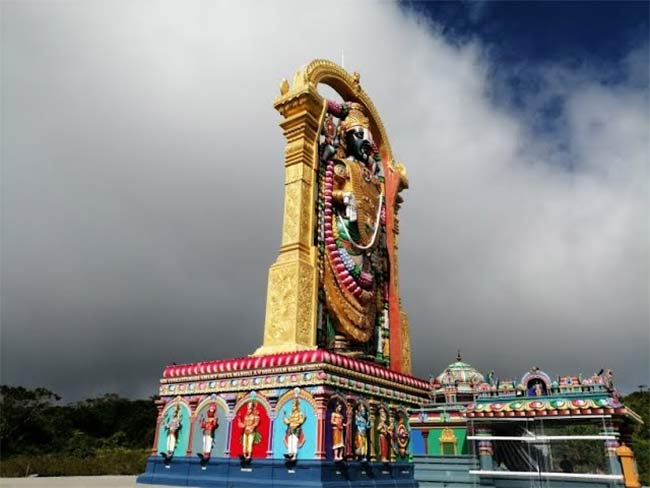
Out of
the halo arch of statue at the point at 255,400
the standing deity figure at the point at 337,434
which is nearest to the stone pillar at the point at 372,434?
the standing deity figure at the point at 337,434

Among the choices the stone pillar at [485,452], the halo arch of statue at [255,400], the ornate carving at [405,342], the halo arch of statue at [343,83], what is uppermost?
the halo arch of statue at [343,83]

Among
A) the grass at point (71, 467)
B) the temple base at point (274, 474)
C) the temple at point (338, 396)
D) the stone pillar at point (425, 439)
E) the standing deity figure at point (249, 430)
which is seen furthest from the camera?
the grass at point (71, 467)

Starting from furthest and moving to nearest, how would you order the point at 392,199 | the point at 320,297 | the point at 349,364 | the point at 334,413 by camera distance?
the point at 392,199 → the point at 320,297 → the point at 349,364 → the point at 334,413

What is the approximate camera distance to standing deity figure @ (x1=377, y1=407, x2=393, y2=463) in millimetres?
13375

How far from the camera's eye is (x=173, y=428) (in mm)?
14156

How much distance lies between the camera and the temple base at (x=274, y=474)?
1147 cm

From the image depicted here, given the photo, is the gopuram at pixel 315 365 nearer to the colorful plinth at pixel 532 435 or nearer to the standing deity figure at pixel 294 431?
the standing deity figure at pixel 294 431

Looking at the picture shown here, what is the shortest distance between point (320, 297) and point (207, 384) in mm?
3735

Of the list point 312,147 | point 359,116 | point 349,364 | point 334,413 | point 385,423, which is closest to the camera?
point 334,413

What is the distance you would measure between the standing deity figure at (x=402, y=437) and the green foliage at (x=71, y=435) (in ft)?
41.0

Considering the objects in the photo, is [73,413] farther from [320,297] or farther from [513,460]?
[513,460]

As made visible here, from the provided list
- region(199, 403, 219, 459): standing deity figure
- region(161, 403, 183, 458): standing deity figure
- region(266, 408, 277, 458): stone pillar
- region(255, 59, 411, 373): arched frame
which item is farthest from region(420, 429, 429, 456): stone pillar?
region(161, 403, 183, 458): standing deity figure

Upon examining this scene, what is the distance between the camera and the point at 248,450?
41.0 ft

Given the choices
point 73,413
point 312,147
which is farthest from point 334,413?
point 73,413
